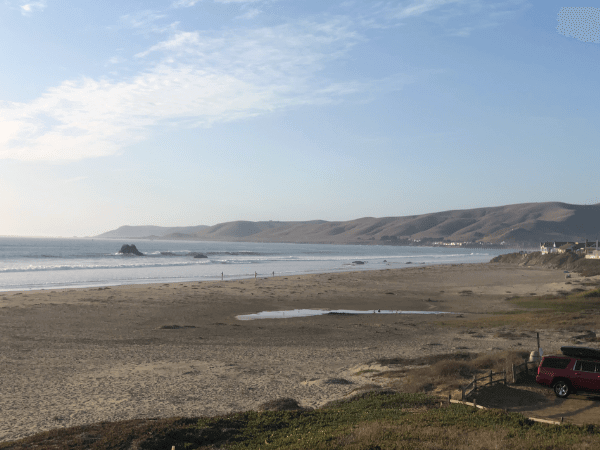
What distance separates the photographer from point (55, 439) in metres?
11.8

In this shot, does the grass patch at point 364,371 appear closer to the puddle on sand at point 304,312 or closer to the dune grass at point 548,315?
the dune grass at point 548,315

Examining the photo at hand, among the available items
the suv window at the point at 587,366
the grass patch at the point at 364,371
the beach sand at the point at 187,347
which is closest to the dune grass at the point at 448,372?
the grass patch at the point at 364,371

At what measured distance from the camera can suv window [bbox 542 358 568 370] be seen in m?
15.1

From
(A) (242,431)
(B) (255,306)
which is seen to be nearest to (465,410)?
(A) (242,431)

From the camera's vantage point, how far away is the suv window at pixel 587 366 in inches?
580

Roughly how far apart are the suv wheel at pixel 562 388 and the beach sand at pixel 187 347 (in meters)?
6.65

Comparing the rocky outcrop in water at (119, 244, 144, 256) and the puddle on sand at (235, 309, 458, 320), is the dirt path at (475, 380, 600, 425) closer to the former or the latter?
the puddle on sand at (235, 309, 458, 320)

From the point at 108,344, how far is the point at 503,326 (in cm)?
2343

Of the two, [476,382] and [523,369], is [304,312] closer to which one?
[523,369]

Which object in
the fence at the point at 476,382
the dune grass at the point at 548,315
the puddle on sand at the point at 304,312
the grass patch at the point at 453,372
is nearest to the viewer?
the fence at the point at 476,382

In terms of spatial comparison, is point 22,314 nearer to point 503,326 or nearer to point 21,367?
point 21,367

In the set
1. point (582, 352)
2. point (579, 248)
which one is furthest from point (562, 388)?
point (579, 248)

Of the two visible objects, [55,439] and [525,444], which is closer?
[525,444]

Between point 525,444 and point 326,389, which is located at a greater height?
point 525,444
